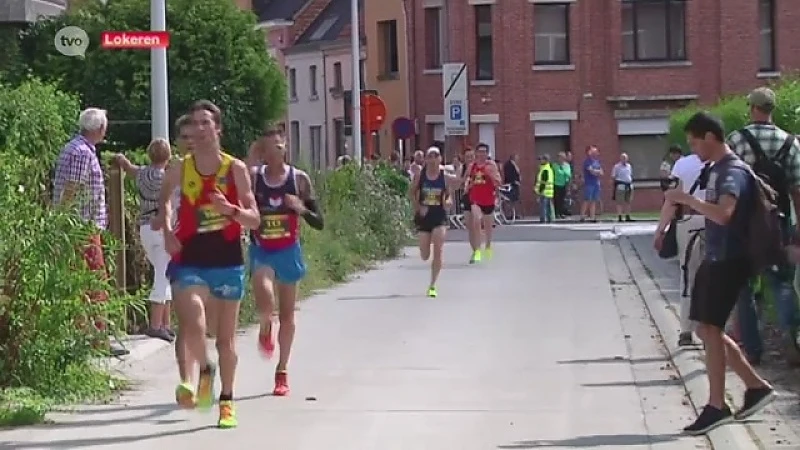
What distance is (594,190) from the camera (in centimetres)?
4653

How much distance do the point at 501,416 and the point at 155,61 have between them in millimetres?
6508

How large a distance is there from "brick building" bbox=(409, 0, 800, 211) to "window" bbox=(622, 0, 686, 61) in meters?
0.03

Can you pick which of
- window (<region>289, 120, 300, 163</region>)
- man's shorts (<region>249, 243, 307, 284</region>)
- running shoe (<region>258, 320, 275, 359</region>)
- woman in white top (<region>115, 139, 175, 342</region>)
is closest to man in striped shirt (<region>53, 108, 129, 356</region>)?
woman in white top (<region>115, 139, 175, 342</region>)

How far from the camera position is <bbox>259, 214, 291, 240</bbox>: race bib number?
1223 centimetres

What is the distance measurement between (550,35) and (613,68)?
205 cm

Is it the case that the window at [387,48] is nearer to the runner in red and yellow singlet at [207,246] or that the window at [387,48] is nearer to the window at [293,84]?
the window at [293,84]

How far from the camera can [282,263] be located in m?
12.2

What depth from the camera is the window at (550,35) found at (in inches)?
2024

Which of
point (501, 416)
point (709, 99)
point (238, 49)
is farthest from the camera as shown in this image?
point (709, 99)

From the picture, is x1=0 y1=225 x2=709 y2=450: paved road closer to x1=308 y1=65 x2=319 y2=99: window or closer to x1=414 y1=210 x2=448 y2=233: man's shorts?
x1=414 y1=210 x2=448 y2=233: man's shorts

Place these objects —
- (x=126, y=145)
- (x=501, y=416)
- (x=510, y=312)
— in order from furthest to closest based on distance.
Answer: (x=126, y=145) < (x=510, y=312) < (x=501, y=416)

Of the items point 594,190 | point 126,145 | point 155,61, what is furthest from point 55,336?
point 594,190

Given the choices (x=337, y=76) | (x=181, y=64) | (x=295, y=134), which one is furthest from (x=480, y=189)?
(x=295, y=134)

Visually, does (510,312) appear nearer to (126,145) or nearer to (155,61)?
(155,61)
